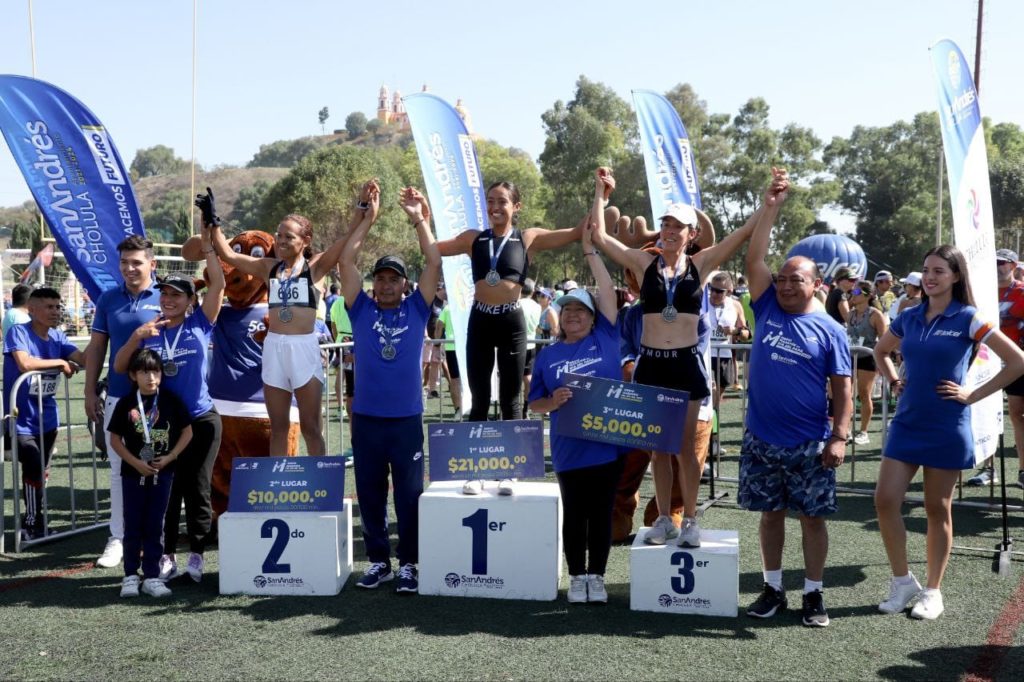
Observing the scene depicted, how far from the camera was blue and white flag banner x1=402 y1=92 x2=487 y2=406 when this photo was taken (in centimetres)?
989

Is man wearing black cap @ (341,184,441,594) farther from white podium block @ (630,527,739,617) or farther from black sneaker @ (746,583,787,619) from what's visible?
black sneaker @ (746,583,787,619)

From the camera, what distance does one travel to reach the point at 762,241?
512 centimetres

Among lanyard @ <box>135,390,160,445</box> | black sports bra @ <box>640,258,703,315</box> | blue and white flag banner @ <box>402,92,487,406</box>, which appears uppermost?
blue and white flag banner @ <box>402,92,487,406</box>

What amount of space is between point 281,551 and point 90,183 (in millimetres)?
3414

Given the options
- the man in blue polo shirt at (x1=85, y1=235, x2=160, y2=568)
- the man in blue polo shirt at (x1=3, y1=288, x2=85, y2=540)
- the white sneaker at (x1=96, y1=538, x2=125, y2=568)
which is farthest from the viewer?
the man in blue polo shirt at (x1=3, y1=288, x2=85, y2=540)

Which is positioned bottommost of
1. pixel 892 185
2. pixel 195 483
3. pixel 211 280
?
pixel 195 483

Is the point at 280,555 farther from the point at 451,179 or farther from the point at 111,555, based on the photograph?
the point at 451,179

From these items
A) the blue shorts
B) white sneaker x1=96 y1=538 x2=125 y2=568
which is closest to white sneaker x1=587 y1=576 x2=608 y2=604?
the blue shorts

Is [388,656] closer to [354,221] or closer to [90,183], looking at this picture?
[354,221]

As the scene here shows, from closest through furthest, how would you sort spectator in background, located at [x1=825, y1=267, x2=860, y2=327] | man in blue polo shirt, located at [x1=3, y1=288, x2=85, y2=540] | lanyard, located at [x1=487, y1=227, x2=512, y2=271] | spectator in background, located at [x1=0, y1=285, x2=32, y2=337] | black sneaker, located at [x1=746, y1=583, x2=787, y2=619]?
black sneaker, located at [x1=746, y1=583, x2=787, y2=619] < lanyard, located at [x1=487, y1=227, x2=512, y2=271] < man in blue polo shirt, located at [x1=3, y1=288, x2=85, y2=540] < spectator in background, located at [x1=0, y1=285, x2=32, y2=337] < spectator in background, located at [x1=825, y1=267, x2=860, y2=327]

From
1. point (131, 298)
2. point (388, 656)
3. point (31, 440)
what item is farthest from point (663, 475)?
point (31, 440)

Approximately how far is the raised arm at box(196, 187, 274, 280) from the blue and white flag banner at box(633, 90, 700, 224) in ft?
19.7

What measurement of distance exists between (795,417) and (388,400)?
7.78 feet

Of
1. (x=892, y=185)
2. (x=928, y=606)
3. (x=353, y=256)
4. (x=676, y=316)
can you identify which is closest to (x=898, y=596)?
(x=928, y=606)
